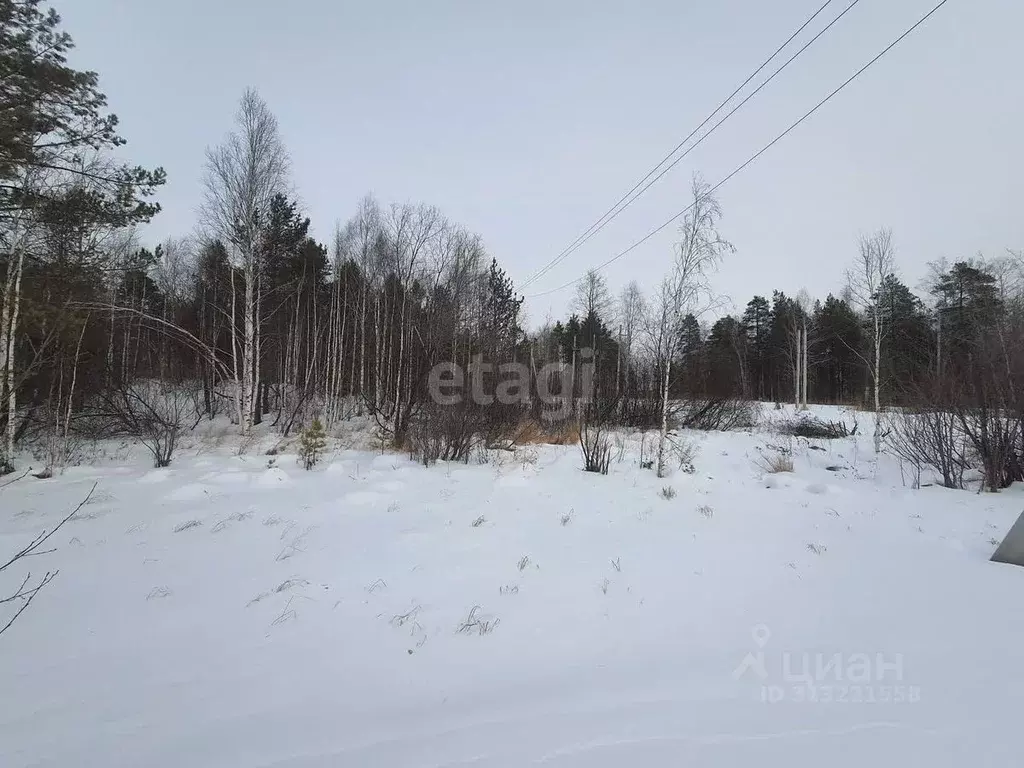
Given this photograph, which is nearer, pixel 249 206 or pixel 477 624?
pixel 477 624

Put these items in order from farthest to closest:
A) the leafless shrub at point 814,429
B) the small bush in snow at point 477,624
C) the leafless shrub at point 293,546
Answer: the leafless shrub at point 814,429
the leafless shrub at point 293,546
the small bush in snow at point 477,624

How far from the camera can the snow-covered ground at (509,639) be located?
1924 millimetres

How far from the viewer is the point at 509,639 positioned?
2.81 metres

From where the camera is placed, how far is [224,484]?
23.2 ft

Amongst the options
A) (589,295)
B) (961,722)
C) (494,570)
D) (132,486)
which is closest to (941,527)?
(961,722)

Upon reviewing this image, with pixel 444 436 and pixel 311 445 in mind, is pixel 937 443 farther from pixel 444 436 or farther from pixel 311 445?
pixel 311 445

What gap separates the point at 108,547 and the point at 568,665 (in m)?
4.72

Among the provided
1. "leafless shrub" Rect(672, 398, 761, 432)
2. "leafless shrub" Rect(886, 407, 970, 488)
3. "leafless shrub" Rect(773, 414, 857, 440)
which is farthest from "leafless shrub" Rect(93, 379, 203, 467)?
"leafless shrub" Rect(773, 414, 857, 440)

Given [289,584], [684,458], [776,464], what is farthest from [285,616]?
[776,464]

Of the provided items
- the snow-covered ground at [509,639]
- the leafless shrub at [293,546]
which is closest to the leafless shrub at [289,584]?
the snow-covered ground at [509,639]

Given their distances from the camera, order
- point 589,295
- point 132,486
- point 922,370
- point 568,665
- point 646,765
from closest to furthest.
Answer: point 646,765 < point 568,665 < point 132,486 < point 922,370 < point 589,295

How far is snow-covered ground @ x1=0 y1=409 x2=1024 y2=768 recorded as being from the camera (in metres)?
1.92

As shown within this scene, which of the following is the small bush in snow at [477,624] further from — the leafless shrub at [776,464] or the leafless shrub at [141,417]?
the leafless shrub at [141,417]

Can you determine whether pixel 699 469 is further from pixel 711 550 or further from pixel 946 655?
pixel 946 655
